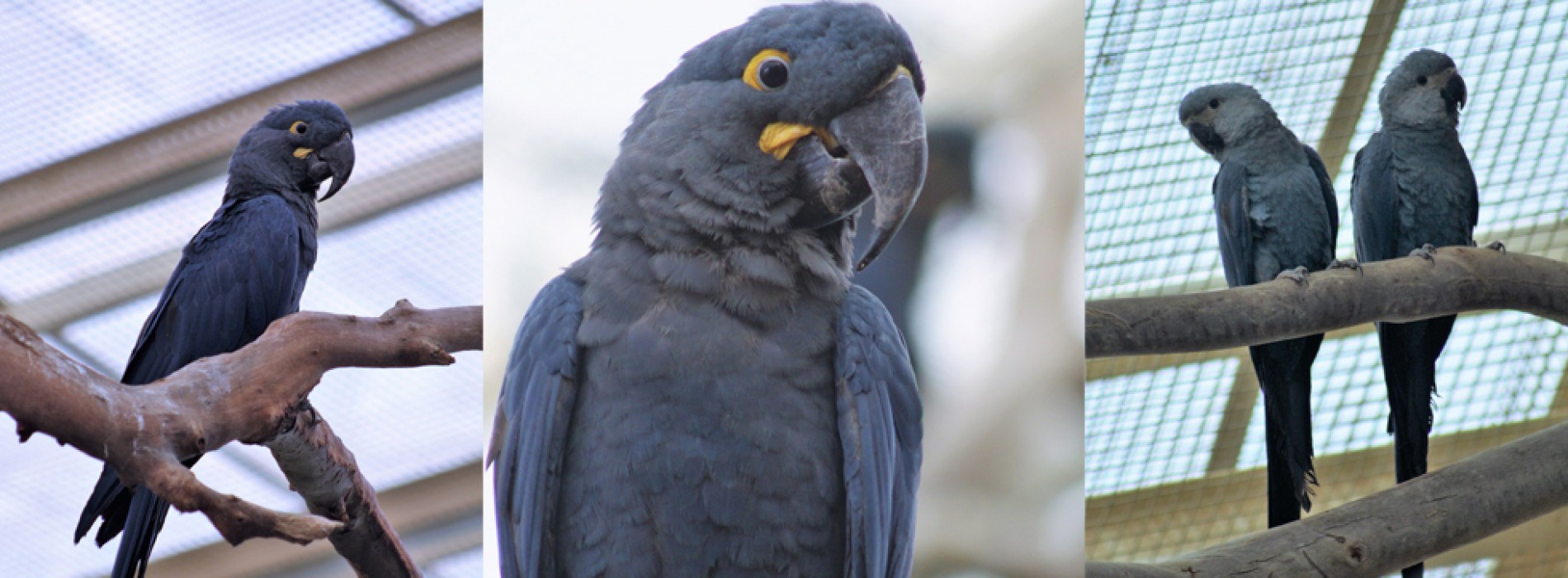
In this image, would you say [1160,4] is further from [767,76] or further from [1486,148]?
[767,76]

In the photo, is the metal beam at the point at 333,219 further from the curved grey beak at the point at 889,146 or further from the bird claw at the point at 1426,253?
the bird claw at the point at 1426,253

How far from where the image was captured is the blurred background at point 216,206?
99.1 inches

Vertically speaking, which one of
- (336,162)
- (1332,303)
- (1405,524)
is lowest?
(1405,524)

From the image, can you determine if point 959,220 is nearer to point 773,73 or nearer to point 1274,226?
point 773,73

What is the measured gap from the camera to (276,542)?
2.64 metres

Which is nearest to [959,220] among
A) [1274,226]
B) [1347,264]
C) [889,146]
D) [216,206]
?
[889,146]

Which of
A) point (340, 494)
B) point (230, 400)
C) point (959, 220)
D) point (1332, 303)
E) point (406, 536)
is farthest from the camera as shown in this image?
point (406, 536)

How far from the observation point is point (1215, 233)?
2.59 m

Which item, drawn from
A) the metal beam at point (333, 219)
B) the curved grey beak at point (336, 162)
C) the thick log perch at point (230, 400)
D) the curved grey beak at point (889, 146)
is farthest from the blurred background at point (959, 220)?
the metal beam at point (333, 219)

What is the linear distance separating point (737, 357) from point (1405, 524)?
1.58 m

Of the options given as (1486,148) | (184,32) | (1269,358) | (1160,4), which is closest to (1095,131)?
(1160,4)

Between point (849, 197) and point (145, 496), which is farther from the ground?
point (849, 197)

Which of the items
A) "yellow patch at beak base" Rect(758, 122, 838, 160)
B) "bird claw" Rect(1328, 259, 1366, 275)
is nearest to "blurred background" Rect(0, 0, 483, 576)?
"yellow patch at beak base" Rect(758, 122, 838, 160)

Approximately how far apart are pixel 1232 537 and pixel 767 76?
1611mm
